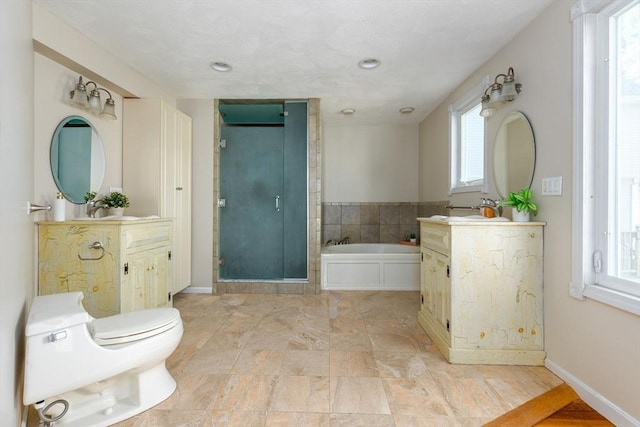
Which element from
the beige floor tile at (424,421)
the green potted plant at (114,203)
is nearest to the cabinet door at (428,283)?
the beige floor tile at (424,421)

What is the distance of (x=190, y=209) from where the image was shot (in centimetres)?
372

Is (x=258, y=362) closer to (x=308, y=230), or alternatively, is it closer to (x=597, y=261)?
(x=308, y=230)

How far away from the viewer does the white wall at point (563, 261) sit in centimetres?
150

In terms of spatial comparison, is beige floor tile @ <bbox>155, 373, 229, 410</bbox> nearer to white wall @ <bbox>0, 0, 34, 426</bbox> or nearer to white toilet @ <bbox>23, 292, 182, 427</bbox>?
white toilet @ <bbox>23, 292, 182, 427</bbox>

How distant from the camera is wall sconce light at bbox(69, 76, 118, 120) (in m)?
2.37

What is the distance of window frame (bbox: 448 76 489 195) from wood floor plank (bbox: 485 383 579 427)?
1.60 metres

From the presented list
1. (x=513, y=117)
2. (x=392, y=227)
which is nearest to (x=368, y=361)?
(x=513, y=117)

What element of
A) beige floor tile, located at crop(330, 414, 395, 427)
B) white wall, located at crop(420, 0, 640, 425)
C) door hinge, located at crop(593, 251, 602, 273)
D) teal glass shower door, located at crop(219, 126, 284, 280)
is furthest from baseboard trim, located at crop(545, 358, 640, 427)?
teal glass shower door, located at crop(219, 126, 284, 280)

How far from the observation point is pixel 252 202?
3891 millimetres

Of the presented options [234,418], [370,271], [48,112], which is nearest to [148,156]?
[48,112]

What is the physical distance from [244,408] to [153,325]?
2.03 feet

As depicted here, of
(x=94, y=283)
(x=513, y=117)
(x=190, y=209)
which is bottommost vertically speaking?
(x=94, y=283)

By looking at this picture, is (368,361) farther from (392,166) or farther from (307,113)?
(392,166)

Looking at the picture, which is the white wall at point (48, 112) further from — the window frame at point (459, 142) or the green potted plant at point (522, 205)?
the window frame at point (459, 142)
